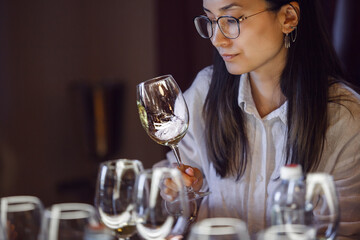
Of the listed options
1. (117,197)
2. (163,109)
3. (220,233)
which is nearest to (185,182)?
(163,109)

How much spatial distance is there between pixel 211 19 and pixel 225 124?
349 mm

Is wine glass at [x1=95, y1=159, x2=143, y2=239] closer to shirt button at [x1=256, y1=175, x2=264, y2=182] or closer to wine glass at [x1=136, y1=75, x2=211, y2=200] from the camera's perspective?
wine glass at [x1=136, y1=75, x2=211, y2=200]

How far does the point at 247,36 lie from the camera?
1601 mm

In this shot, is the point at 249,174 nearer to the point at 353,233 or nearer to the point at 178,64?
the point at 353,233

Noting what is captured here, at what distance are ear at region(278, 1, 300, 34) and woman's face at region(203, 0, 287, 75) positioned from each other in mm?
15

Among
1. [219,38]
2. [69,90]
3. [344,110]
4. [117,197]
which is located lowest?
[117,197]

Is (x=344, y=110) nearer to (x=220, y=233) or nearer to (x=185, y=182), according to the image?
(x=185, y=182)

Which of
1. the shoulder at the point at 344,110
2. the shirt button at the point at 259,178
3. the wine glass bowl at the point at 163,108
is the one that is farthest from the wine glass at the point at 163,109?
the shoulder at the point at 344,110

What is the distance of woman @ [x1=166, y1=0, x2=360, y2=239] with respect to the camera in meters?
1.59

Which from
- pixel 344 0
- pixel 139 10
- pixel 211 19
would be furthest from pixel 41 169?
pixel 211 19

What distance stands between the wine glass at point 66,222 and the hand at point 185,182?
0.45ft

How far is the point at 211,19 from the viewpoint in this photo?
5.32 ft

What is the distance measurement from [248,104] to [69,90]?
8.98 feet

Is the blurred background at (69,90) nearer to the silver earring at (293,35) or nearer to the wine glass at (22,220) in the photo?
the silver earring at (293,35)
